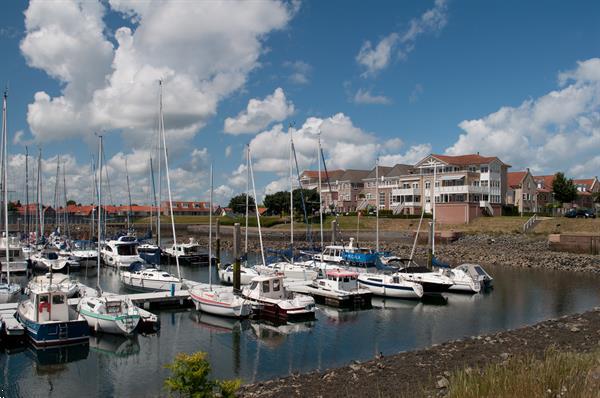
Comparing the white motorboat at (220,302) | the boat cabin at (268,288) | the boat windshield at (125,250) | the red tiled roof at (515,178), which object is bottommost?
the white motorboat at (220,302)

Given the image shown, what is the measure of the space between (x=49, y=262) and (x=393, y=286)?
34.5 metres

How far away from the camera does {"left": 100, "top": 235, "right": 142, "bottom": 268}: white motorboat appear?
2077 inches

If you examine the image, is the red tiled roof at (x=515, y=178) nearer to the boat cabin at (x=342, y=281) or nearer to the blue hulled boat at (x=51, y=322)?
the boat cabin at (x=342, y=281)

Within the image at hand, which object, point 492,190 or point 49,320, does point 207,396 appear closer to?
point 49,320

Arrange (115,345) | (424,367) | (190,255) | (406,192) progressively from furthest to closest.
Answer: (406,192), (190,255), (115,345), (424,367)

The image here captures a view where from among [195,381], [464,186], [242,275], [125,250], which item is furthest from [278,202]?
[195,381]

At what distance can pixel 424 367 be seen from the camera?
20.2 metres

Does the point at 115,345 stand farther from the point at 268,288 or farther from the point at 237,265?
the point at 237,265

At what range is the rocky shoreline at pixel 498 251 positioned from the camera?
57.2m

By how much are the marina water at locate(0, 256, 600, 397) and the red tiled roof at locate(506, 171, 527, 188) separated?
73333 millimetres

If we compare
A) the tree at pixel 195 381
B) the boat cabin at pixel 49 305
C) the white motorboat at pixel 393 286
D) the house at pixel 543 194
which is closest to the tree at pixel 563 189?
the house at pixel 543 194

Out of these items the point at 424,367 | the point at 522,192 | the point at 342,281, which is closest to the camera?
the point at 424,367

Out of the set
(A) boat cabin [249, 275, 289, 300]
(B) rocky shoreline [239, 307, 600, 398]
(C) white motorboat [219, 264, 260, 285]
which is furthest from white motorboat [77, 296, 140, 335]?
(C) white motorboat [219, 264, 260, 285]

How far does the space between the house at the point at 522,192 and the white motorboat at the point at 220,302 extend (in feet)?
290
